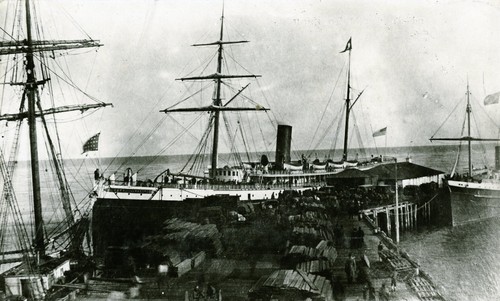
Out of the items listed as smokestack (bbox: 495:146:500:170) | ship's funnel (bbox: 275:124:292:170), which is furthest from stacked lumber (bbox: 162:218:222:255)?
smokestack (bbox: 495:146:500:170)

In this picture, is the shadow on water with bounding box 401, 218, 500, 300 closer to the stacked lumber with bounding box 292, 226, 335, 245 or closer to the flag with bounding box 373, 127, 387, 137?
the stacked lumber with bounding box 292, 226, 335, 245

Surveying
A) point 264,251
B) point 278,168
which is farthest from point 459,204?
point 264,251

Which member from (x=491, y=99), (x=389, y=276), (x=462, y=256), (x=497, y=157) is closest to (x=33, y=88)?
(x=389, y=276)

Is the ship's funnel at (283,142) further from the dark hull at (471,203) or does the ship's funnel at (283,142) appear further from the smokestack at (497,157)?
the smokestack at (497,157)

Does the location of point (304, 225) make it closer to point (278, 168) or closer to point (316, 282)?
point (316, 282)

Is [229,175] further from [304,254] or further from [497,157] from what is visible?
[497,157]

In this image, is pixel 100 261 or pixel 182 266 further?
pixel 100 261
